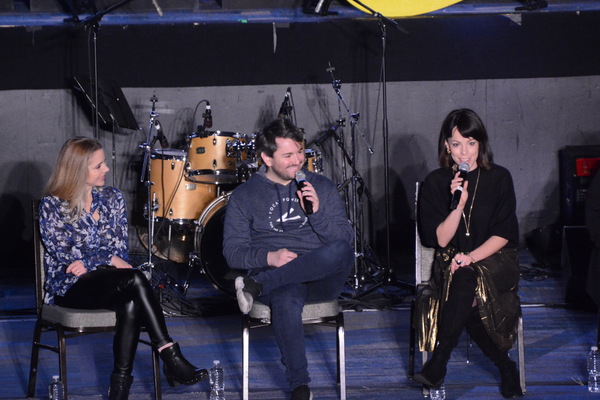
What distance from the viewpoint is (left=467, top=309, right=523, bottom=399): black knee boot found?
339 cm

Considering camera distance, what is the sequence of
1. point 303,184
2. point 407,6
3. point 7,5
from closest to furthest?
point 303,184 < point 407,6 < point 7,5

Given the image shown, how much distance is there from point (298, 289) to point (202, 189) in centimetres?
255

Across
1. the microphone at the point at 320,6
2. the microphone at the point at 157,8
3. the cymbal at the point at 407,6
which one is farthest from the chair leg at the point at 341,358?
the microphone at the point at 157,8

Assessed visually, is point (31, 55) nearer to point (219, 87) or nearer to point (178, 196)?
point (219, 87)

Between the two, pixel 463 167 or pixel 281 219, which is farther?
pixel 281 219

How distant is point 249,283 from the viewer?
3.32 meters

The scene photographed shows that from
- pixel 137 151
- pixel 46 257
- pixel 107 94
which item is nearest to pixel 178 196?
pixel 107 94

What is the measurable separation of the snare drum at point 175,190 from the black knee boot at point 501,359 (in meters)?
2.78

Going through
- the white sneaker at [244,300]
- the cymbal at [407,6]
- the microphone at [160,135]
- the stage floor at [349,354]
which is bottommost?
the stage floor at [349,354]

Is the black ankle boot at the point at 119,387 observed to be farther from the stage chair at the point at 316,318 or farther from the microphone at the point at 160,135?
the microphone at the point at 160,135

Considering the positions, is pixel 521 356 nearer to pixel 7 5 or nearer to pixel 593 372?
pixel 593 372

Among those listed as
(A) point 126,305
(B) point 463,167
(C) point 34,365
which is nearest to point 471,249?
(B) point 463,167

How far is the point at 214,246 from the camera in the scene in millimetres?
5402

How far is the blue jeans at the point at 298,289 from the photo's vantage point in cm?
321
